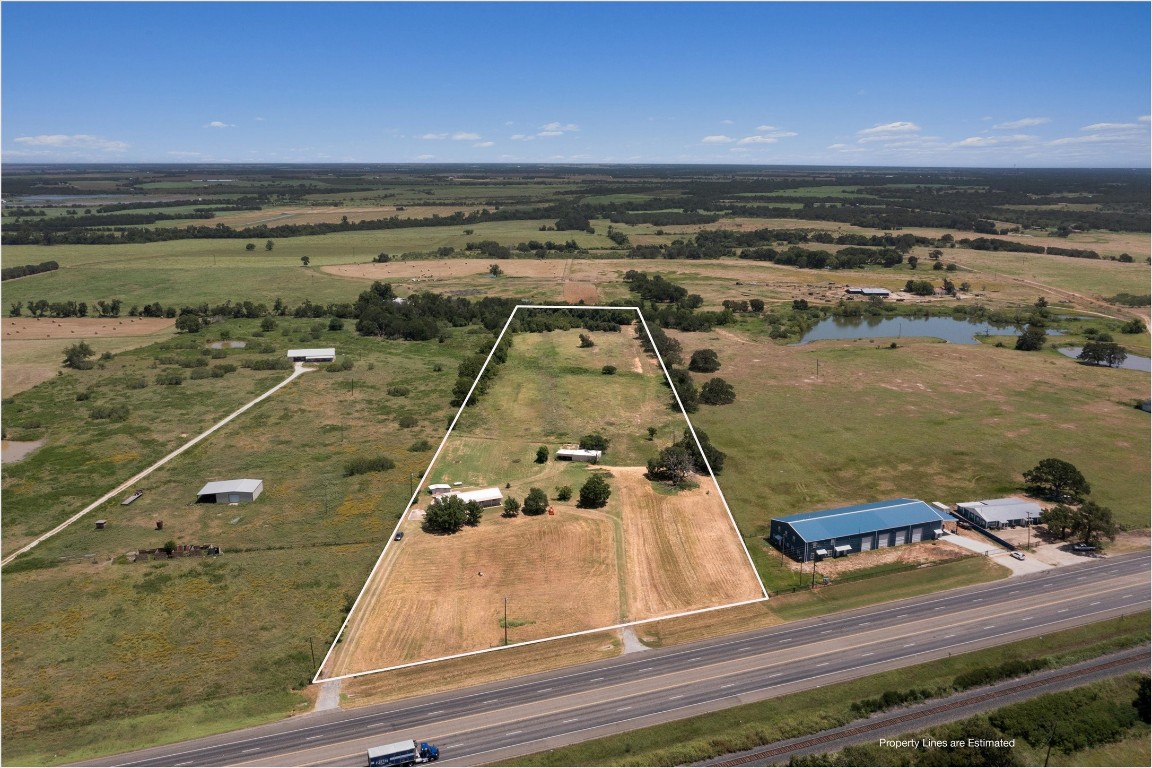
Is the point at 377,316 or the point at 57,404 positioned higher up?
the point at 377,316

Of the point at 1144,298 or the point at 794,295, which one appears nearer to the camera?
the point at 1144,298

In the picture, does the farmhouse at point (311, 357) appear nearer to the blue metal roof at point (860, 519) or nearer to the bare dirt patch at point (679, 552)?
the bare dirt patch at point (679, 552)

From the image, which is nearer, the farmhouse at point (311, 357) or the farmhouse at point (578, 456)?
the farmhouse at point (578, 456)

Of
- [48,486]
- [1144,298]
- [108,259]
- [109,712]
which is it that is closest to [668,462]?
[109,712]

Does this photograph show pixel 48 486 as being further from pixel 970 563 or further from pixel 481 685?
pixel 970 563

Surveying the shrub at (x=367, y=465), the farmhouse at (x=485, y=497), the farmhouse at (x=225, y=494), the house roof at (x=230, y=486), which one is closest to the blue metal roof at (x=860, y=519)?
the farmhouse at (x=485, y=497)
